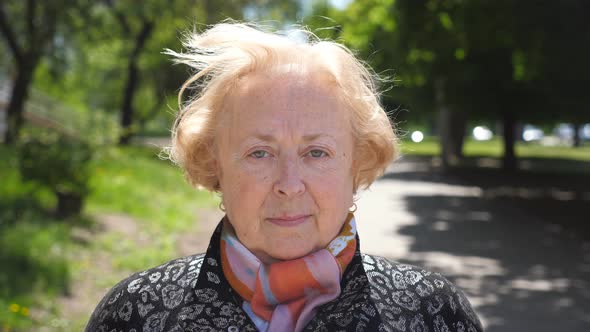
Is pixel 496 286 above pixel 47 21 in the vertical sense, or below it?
below

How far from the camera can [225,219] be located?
1.90 m

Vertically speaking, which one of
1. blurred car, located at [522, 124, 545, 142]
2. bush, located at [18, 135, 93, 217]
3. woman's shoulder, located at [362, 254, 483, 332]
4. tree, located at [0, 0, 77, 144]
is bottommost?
blurred car, located at [522, 124, 545, 142]

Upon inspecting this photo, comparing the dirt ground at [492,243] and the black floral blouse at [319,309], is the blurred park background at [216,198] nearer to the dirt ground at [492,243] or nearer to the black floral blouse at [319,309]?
the dirt ground at [492,243]

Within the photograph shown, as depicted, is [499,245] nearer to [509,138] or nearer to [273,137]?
[273,137]

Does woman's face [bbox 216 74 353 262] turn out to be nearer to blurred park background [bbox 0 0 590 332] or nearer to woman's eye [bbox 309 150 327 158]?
woman's eye [bbox 309 150 327 158]

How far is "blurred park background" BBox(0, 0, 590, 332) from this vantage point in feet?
22.8

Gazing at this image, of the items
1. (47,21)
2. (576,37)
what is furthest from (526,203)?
(47,21)

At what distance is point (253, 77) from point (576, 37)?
12123 mm

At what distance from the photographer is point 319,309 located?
1.73 meters

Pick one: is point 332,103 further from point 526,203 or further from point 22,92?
point 22,92

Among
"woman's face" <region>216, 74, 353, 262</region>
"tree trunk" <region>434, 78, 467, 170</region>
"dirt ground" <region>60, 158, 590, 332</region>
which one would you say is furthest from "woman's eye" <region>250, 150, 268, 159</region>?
"tree trunk" <region>434, 78, 467, 170</region>

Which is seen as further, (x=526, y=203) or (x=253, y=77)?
(x=526, y=203)

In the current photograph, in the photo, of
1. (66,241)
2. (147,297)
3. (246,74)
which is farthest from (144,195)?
(246,74)

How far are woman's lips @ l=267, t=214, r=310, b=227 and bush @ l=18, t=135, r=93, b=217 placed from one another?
9096 mm
